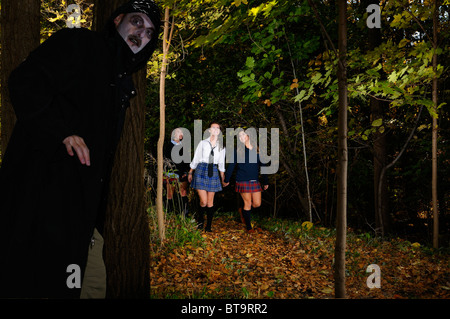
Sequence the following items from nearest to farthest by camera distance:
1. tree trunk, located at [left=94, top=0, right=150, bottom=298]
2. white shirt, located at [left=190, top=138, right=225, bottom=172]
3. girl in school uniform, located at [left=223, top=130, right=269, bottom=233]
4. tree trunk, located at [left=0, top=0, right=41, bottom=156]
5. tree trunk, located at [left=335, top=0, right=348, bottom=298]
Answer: tree trunk, located at [left=94, top=0, right=150, bottom=298], tree trunk, located at [left=335, top=0, right=348, bottom=298], tree trunk, located at [left=0, top=0, right=41, bottom=156], white shirt, located at [left=190, top=138, right=225, bottom=172], girl in school uniform, located at [left=223, top=130, right=269, bottom=233]

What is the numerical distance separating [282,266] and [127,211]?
3608 millimetres

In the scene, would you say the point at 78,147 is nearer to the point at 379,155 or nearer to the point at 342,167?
the point at 342,167

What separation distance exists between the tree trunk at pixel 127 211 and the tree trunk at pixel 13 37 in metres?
1.86

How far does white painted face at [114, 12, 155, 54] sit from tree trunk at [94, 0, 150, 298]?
2.73ft

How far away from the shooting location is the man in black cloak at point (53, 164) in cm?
179

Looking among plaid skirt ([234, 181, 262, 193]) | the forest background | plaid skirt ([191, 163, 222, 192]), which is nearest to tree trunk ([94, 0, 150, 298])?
plaid skirt ([191, 163, 222, 192])

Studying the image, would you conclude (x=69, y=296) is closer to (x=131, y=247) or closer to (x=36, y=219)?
(x=36, y=219)

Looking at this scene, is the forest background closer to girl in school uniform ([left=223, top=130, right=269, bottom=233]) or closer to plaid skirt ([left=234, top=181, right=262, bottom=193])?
girl in school uniform ([left=223, top=130, right=269, bottom=233])

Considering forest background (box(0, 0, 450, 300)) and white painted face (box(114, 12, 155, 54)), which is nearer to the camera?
white painted face (box(114, 12, 155, 54))

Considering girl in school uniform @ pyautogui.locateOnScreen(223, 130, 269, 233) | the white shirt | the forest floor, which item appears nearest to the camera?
the forest floor

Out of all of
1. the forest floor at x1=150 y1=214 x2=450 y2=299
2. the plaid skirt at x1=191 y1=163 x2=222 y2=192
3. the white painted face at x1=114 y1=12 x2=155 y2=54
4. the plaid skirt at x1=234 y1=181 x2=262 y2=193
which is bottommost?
the forest floor at x1=150 y1=214 x2=450 y2=299

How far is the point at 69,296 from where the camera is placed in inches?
78.1

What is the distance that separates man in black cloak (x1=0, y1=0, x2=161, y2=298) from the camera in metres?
1.79

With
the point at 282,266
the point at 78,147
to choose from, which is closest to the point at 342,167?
the point at 78,147
